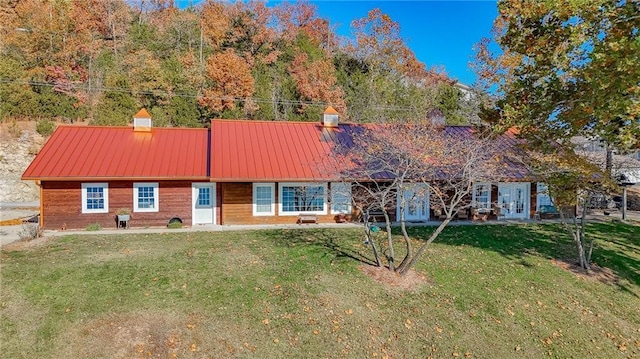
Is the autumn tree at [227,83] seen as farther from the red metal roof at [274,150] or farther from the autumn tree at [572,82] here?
the autumn tree at [572,82]

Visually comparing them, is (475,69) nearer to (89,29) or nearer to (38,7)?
(89,29)

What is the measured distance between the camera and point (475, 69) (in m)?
32.0

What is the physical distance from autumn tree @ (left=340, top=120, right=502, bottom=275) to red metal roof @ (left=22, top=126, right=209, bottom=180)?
6926mm

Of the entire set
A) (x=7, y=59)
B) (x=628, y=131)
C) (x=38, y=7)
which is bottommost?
(x=628, y=131)

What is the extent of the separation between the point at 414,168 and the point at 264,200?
7.96 meters

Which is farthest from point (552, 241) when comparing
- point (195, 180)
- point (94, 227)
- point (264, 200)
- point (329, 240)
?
point (94, 227)

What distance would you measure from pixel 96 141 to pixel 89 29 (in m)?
22.1

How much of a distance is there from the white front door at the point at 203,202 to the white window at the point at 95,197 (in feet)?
11.1

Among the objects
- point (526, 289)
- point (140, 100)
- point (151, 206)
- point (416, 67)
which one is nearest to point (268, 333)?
point (526, 289)

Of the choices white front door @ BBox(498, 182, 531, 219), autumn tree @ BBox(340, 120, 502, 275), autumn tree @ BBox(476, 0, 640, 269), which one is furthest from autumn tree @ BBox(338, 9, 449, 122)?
autumn tree @ BBox(476, 0, 640, 269)

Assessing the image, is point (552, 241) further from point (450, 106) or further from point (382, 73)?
point (382, 73)

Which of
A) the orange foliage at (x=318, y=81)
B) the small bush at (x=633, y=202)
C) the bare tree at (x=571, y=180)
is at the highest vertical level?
the orange foliage at (x=318, y=81)

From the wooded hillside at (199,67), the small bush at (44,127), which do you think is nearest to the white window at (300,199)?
the wooded hillside at (199,67)

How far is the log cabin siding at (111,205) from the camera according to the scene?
14898 mm
